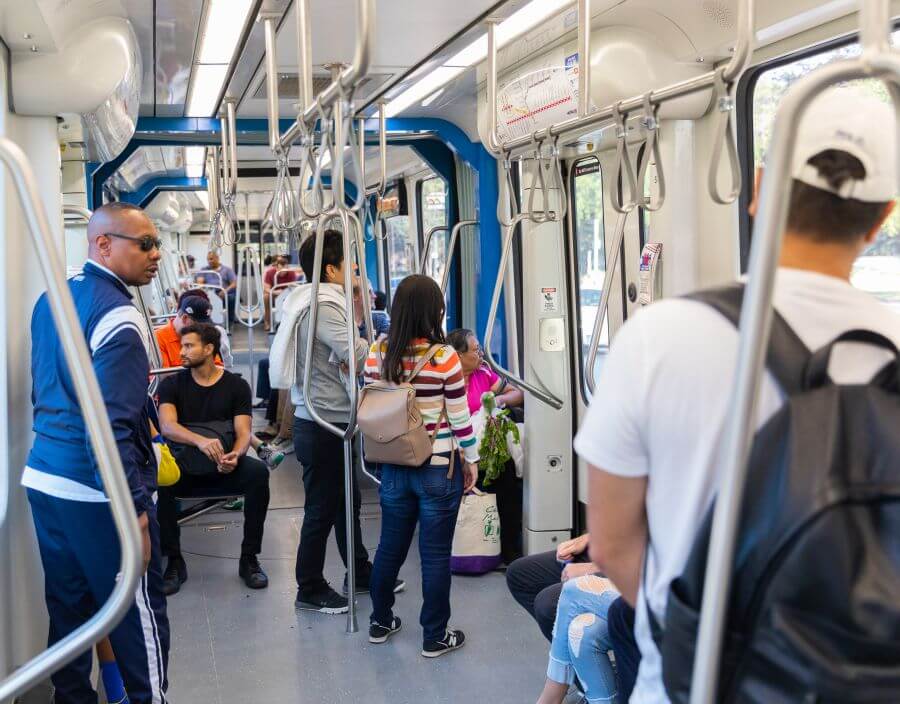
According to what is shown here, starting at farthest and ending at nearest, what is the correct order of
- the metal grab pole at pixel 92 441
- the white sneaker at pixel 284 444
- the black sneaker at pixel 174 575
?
the white sneaker at pixel 284 444
the black sneaker at pixel 174 575
the metal grab pole at pixel 92 441

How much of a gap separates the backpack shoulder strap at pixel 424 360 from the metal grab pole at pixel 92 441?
2291 mm

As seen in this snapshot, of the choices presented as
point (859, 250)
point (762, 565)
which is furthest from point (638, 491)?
point (859, 250)

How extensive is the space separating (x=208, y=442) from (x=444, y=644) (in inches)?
64.6

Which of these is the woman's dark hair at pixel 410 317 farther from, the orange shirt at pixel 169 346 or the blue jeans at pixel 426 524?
the orange shirt at pixel 169 346

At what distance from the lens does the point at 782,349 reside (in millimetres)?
1181

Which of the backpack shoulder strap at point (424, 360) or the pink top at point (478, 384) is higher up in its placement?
the backpack shoulder strap at point (424, 360)

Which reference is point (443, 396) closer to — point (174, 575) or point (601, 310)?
point (601, 310)

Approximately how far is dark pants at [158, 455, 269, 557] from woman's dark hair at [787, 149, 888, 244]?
3.93 m

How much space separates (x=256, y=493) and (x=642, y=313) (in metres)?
3.89

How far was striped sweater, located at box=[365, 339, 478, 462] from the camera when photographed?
3596 mm

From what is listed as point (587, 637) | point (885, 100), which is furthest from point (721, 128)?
point (587, 637)

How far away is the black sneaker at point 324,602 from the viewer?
431cm

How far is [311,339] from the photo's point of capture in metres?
3.80

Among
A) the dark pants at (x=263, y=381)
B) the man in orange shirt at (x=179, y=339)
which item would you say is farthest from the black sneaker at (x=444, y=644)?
the dark pants at (x=263, y=381)
